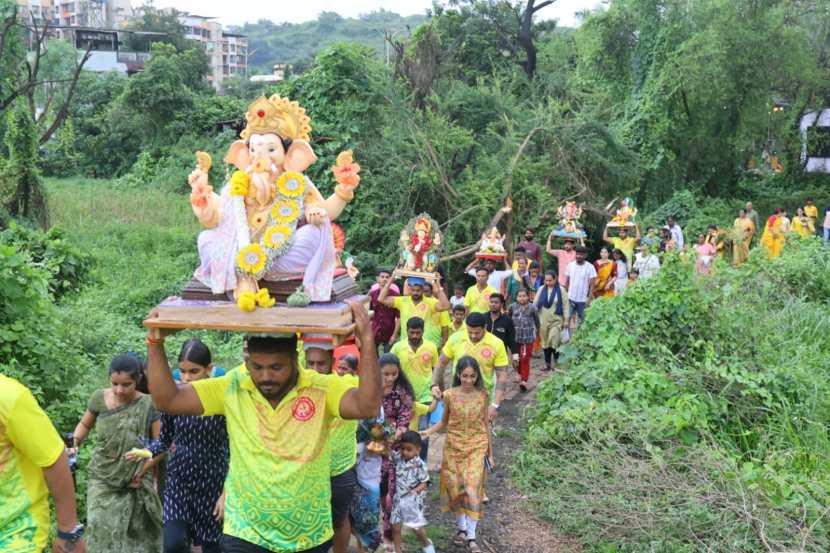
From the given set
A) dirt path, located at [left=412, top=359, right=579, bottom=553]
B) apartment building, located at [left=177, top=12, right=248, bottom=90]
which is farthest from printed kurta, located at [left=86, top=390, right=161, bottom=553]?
apartment building, located at [left=177, top=12, right=248, bottom=90]

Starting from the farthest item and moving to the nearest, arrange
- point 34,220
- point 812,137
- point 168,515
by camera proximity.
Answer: point 812,137, point 34,220, point 168,515

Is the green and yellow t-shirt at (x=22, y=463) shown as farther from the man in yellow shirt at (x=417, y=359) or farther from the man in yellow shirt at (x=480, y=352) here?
the man in yellow shirt at (x=480, y=352)

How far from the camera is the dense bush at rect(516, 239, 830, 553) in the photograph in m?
6.60

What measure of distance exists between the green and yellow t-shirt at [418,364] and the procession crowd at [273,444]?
0.04ft

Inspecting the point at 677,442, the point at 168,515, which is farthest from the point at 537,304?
the point at 168,515

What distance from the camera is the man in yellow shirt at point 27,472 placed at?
3.69 metres

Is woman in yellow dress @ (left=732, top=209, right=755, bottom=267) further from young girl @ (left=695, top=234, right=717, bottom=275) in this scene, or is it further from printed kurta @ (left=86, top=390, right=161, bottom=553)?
printed kurta @ (left=86, top=390, right=161, bottom=553)

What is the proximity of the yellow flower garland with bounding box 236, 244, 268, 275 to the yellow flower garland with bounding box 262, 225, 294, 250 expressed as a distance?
0.45 ft

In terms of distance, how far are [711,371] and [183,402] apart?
658cm

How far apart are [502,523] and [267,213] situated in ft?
14.0

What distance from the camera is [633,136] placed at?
2838 centimetres

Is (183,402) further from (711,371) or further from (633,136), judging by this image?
(633,136)

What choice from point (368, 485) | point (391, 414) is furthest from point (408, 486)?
point (391, 414)

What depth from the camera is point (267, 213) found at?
481 cm
